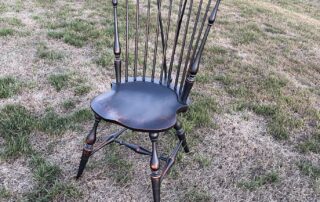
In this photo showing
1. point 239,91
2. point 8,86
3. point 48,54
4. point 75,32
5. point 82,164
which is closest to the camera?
point 82,164

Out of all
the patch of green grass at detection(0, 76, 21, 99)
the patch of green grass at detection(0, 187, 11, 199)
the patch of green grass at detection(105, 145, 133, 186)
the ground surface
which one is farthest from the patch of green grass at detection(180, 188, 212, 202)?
the patch of green grass at detection(0, 76, 21, 99)

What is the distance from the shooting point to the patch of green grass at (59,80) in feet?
11.8

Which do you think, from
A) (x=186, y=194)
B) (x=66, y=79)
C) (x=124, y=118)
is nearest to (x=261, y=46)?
(x=66, y=79)

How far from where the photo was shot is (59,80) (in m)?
3.67

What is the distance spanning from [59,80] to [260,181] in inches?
88.4

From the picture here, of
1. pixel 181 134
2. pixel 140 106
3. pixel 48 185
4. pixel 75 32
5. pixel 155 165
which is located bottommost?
pixel 48 185

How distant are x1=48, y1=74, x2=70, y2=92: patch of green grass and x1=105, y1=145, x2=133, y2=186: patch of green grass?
3.69ft

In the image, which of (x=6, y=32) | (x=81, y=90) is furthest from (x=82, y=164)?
(x=6, y=32)

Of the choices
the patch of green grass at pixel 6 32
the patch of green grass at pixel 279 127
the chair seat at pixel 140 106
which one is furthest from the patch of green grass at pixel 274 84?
the patch of green grass at pixel 6 32

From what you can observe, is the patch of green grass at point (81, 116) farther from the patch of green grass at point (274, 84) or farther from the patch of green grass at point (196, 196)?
the patch of green grass at point (274, 84)

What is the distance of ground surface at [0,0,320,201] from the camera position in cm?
254

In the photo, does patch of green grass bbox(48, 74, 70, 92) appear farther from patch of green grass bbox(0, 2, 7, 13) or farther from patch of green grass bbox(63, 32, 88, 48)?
patch of green grass bbox(0, 2, 7, 13)

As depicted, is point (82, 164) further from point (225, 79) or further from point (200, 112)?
point (225, 79)

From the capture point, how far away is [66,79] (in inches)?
147
